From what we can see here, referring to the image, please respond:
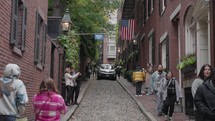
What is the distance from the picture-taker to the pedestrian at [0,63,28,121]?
19.5ft

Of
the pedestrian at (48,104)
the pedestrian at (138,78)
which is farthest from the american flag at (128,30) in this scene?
the pedestrian at (48,104)

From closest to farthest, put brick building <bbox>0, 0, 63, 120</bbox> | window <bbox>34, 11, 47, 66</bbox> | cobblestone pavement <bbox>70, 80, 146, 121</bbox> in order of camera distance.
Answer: brick building <bbox>0, 0, 63, 120</bbox>
window <bbox>34, 11, 47, 66</bbox>
cobblestone pavement <bbox>70, 80, 146, 121</bbox>

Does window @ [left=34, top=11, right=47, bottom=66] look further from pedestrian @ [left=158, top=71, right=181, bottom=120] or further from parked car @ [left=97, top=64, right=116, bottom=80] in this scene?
parked car @ [left=97, top=64, right=116, bottom=80]

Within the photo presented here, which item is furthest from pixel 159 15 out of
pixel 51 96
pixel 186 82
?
pixel 51 96

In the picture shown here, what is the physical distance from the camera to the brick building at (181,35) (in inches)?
508

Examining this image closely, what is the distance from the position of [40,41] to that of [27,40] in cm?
236

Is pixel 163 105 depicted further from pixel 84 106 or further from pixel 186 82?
Answer: pixel 84 106

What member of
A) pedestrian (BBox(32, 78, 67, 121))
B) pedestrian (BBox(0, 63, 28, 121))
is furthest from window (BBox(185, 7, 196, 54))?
pedestrian (BBox(0, 63, 28, 121))

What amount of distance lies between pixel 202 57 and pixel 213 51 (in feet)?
5.87

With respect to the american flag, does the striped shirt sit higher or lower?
lower

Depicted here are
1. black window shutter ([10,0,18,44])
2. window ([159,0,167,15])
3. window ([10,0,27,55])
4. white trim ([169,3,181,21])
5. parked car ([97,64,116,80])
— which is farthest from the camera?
parked car ([97,64,116,80])

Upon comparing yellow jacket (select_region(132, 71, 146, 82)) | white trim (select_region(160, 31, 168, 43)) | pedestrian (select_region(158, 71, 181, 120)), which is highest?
white trim (select_region(160, 31, 168, 43))

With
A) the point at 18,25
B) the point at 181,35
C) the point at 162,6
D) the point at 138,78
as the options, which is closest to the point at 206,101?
the point at 18,25

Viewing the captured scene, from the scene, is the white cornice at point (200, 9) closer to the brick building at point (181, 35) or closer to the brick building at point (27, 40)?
the brick building at point (181, 35)
